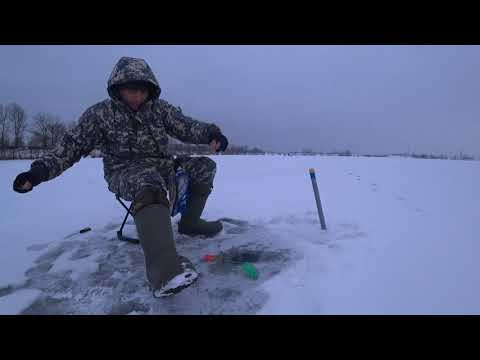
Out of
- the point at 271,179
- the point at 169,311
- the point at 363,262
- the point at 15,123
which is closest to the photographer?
the point at 169,311

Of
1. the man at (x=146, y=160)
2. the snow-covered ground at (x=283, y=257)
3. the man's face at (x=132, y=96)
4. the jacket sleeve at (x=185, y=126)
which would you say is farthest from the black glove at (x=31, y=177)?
the jacket sleeve at (x=185, y=126)

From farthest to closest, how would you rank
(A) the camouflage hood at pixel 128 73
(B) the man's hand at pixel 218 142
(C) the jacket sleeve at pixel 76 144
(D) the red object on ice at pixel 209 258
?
1. (B) the man's hand at pixel 218 142
2. (A) the camouflage hood at pixel 128 73
3. (D) the red object on ice at pixel 209 258
4. (C) the jacket sleeve at pixel 76 144

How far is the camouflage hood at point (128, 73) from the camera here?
8.52 ft

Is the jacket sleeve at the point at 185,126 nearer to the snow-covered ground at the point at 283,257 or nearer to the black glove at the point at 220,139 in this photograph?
the black glove at the point at 220,139

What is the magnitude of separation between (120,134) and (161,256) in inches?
59.5

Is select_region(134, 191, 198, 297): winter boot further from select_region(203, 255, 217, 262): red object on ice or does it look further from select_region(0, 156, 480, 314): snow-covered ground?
select_region(203, 255, 217, 262): red object on ice

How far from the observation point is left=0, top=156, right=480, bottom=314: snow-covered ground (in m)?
1.71

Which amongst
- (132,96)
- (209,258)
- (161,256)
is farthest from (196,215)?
(132,96)

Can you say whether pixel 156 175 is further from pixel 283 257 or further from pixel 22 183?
pixel 283 257

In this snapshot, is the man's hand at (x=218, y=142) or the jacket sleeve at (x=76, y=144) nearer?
the jacket sleeve at (x=76, y=144)
